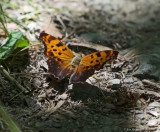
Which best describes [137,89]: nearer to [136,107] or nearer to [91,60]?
[136,107]

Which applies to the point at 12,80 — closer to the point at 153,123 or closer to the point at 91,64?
the point at 91,64

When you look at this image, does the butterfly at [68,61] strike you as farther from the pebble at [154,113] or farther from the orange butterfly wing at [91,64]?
the pebble at [154,113]

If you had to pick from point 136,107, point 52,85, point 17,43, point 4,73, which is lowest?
point 136,107

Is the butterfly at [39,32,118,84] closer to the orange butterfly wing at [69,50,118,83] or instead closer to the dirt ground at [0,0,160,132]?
the orange butterfly wing at [69,50,118,83]

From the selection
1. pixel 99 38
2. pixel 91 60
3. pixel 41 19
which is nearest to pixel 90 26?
pixel 99 38

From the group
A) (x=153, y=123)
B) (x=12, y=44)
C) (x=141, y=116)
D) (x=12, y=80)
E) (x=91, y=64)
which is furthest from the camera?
(x=12, y=44)

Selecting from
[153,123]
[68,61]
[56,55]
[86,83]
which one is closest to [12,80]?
[56,55]
